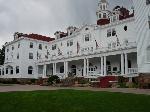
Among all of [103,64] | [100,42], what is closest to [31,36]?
[100,42]

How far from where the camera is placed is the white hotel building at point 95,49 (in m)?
32.4

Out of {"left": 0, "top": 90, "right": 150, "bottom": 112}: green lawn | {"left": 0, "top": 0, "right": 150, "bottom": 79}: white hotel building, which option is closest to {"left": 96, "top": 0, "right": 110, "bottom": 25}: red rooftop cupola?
{"left": 0, "top": 0, "right": 150, "bottom": 79}: white hotel building

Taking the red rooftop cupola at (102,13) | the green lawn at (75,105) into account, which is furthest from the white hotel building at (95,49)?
the green lawn at (75,105)

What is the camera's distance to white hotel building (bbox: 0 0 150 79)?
106ft

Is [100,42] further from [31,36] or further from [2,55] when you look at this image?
[2,55]

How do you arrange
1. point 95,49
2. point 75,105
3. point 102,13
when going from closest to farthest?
point 75,105 → point 95,49 → point 102,13

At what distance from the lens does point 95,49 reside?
147 feet

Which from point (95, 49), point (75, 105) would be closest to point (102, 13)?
point (95, 49)

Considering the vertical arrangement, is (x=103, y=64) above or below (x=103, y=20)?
below

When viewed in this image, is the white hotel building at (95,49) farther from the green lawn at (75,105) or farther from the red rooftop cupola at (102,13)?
the green lawn at (75,105)

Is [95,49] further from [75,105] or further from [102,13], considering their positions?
[75,105]

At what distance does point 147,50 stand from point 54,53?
34814 mm

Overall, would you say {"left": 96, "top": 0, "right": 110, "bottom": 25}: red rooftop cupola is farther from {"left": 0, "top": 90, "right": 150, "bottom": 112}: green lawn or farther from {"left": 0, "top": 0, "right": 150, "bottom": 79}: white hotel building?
{"left": 0, "top": 90, "right": 150, "bottom": 112}: green lawn

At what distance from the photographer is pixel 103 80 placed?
116 ft
